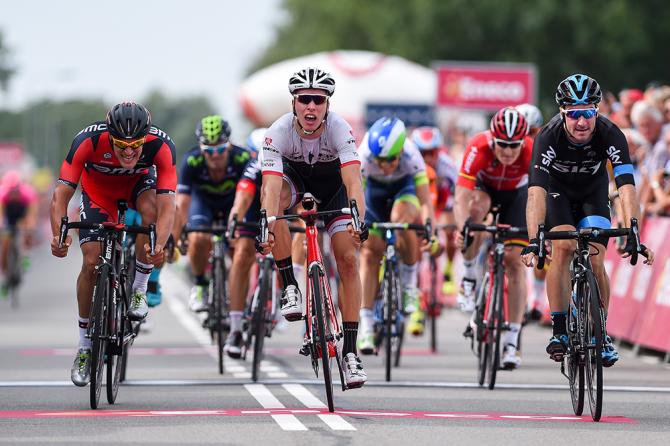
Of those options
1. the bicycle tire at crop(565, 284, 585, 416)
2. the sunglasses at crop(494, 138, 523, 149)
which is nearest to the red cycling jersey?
the sunglasses at crop(494, 138, 523, 149)

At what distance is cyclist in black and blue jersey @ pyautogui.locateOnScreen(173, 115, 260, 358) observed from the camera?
1495cm

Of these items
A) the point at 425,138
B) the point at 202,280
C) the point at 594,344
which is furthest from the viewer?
the point at 425,138

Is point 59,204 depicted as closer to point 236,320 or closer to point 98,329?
point 98,329

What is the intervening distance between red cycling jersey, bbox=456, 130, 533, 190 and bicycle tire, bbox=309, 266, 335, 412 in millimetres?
3315

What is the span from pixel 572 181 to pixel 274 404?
252 centimetres

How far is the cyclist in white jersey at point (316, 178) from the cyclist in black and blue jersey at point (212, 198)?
285cm

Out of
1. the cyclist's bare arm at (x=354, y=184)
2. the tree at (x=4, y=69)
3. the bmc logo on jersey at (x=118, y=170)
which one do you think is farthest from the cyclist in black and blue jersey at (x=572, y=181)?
the tree at (x=4, y=69)

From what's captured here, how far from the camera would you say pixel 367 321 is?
15172 millimetres

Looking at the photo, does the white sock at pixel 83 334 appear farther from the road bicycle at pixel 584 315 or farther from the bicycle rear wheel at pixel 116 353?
the road bicycle at pixel 584 315

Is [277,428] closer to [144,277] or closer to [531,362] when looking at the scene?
[144,277]

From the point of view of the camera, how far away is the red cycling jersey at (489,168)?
14484 millimetres

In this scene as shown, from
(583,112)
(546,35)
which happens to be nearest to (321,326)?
(583,112)

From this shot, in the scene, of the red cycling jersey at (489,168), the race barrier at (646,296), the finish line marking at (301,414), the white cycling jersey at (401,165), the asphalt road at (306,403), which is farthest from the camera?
the race barrier at (646,296)

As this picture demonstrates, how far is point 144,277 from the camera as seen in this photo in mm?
12859
